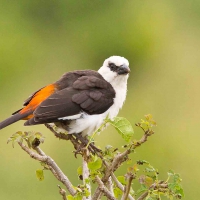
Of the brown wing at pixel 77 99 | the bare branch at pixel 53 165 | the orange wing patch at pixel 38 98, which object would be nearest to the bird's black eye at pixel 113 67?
the brown wing at pixel 77 99

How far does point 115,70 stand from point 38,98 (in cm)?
62

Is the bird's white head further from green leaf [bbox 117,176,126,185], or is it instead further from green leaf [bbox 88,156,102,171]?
green leaf [bbox 88,156,102,171]

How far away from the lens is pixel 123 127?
2.62 m

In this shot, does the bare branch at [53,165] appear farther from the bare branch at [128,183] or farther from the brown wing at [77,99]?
the brown wing at [77,99]

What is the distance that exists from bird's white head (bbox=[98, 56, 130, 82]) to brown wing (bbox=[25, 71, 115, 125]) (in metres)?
0.09

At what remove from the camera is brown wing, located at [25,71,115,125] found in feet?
12.2

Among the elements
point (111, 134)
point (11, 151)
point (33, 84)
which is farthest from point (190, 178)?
point (33, 84)

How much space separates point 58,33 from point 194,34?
86.9 inches

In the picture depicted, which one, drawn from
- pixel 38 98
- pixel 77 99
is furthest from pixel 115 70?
pixel 38 98

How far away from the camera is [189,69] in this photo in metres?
9.68

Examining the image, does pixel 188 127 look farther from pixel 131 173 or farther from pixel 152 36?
pixel 131 173

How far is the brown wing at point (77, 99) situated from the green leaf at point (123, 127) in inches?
42.3

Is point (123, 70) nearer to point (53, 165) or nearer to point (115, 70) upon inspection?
point (115, 70)

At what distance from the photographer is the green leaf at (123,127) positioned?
2.60 metres
